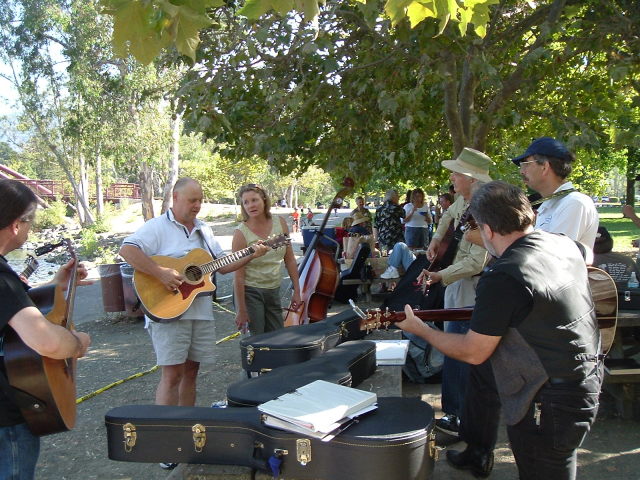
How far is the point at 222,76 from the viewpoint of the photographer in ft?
23.5

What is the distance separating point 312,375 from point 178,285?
1.18 metres

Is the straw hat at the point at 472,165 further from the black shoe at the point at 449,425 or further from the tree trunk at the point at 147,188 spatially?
the tree trunk at the point at 147,188

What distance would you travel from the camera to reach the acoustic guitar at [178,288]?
143 inches

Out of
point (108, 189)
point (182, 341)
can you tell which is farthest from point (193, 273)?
point (108, 189)

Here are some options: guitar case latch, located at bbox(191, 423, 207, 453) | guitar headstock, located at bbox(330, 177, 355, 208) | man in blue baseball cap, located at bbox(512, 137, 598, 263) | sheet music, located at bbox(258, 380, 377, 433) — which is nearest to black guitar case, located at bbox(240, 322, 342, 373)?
sheet music, located at bbox(258, 380, 377, 433)

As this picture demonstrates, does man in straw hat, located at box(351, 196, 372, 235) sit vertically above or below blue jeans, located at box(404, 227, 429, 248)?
above

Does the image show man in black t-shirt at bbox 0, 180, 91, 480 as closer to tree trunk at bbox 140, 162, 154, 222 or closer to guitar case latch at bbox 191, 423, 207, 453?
guitar case latch at bbox 191, 423, 207, 453

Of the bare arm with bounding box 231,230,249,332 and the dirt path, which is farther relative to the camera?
the bare arm with bounding box 231,230,249,332

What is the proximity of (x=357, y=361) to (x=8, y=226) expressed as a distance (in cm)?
210

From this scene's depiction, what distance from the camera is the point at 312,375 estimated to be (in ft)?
10.0

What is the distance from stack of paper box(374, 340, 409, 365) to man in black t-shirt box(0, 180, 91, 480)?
2.35 meters

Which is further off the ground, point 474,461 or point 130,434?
point 130,434

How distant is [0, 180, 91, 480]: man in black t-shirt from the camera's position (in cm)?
210

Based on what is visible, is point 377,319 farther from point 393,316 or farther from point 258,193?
point 258,193
